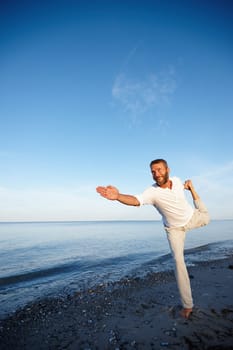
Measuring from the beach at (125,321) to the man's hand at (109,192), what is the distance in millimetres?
3012

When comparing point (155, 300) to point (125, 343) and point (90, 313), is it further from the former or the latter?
point (125, 343)

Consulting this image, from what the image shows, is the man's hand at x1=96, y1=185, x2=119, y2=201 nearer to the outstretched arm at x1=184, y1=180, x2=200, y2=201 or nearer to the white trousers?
the white trousers

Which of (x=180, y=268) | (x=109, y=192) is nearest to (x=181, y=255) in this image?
(x=180, y=268)

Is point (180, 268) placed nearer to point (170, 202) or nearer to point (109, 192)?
point (170, 202)

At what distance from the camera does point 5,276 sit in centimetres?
1263

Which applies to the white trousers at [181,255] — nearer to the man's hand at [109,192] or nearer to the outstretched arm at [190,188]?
the outstretched arm at [190,188]

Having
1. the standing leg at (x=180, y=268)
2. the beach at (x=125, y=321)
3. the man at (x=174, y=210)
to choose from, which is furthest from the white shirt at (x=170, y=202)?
the beach at (x=125, y=321)

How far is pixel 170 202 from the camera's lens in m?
4.55

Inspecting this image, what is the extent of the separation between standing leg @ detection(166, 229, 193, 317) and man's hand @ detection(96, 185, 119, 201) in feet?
6.19

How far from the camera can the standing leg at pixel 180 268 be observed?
187 inches

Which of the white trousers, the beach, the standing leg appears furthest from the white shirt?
the beach

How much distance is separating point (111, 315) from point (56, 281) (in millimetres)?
6580

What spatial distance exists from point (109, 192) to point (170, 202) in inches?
59.8

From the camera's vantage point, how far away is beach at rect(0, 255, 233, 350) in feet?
13.7
